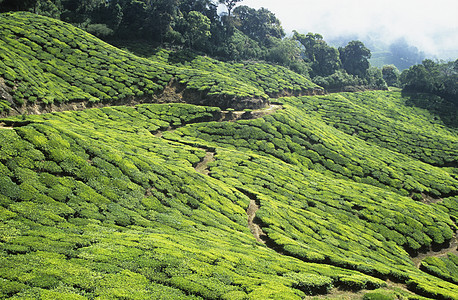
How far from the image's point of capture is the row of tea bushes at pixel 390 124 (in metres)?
66.4

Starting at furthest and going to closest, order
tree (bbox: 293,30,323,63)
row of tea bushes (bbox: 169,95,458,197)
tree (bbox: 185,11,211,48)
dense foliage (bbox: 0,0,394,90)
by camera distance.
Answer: tree (bbox: 293,30,323,63) → tree (bbox: 185,11,211,48) → dense foliage (bbox: 0,0,394,90) → row of tea bushes (bbox: 169,95,458,197)

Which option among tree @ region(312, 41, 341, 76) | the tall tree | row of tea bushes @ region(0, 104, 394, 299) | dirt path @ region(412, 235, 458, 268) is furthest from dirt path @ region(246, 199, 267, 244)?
tree @ region(312, 41, 341, 76)

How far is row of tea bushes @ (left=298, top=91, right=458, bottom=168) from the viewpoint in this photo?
6638 centimetres

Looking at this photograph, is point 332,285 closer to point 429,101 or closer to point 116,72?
point 116,72

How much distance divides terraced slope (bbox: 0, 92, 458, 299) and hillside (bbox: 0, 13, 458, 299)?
113 mm

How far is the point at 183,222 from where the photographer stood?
2242cm

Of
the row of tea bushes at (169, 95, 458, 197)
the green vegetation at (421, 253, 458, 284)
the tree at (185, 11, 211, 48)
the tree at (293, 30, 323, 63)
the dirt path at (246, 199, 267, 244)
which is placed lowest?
the dirt path at (246, 199, 267, 244)

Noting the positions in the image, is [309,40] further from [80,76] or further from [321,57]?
[80,76]

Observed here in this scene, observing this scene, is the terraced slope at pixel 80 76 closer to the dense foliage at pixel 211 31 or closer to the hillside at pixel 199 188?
the hillside at pixel 199 188

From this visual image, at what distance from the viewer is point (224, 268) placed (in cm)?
1650

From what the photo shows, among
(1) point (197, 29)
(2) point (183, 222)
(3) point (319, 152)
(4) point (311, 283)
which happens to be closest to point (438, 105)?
(3) point (319, 152)

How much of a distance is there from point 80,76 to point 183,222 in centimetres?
4167

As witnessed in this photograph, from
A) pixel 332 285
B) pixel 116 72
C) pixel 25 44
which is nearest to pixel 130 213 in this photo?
pixel 332 285

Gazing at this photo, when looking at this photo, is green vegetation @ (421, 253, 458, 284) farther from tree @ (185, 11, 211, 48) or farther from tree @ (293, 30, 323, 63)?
tree @ (293, 30, 323, 63)
